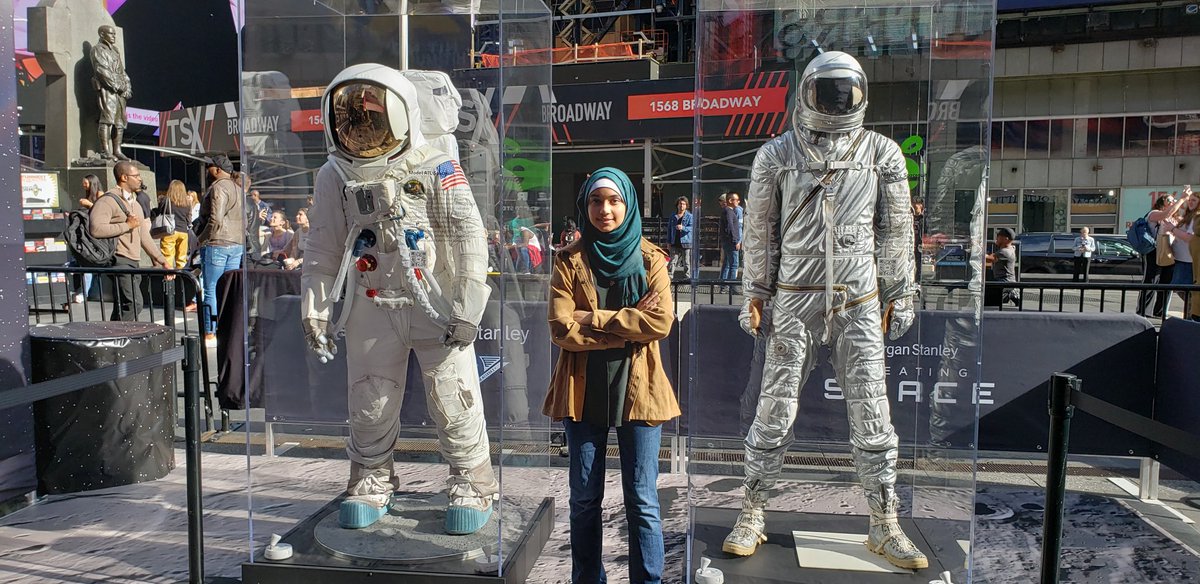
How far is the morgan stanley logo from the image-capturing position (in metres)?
3.50

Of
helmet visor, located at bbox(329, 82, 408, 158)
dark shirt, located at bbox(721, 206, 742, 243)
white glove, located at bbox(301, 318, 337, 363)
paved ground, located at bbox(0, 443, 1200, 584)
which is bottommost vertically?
paved ground, located at bbox(0, 443, 1200, 584)

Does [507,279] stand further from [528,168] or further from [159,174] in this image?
[159,174]

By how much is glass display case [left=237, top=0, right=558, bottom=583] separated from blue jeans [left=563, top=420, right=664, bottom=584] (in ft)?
1.15

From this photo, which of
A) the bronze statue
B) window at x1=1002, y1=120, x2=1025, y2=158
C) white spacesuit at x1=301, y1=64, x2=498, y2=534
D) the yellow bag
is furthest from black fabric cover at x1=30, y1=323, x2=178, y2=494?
window at x1=1002, y1=120, x2=1025, y2=158

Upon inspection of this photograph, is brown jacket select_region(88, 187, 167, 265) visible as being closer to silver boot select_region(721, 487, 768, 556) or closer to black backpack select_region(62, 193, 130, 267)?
black backpack select_region(62, 193, 130, 267)

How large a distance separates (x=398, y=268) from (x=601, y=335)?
922 mm

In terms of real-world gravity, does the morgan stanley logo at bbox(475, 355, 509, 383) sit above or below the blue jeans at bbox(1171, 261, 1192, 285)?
below

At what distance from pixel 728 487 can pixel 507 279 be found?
1394 millimetres

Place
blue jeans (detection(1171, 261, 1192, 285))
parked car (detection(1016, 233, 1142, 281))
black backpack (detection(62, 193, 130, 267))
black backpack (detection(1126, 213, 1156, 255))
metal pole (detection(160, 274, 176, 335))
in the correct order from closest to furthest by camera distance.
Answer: metal pole (detection(160, 274, 176, 335))
black backpack (detection(62, 193, 130, 267))
blue jeans (detection(1171, 261, 1192, 285))
black backpack (detection(1126, 213, 1156, 255))
parked car (detection(1016, 233, 1142, 281))

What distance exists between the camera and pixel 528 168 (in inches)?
143

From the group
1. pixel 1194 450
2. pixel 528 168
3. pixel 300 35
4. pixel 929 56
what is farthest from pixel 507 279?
pixel 1194 450

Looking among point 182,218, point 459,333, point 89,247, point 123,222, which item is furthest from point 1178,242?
point 182,218

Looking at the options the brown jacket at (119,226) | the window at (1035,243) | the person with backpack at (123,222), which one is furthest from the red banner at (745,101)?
the window at (1035,243)

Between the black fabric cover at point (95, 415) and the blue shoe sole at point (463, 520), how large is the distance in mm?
2291
